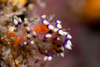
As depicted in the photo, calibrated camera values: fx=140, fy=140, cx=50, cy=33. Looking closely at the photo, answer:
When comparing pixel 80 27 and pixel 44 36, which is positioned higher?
pixel 80 27

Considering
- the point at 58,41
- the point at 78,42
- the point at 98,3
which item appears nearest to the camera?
the point at 58,41

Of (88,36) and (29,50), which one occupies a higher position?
(88,36)

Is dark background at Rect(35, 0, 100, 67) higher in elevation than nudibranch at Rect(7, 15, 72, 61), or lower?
higher

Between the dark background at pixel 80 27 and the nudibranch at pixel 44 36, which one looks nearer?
the nudibranch at pixel 44 36

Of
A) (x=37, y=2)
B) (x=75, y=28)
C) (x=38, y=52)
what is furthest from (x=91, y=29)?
(x=38, y=52)

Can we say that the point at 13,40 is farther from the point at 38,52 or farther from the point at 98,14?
the point at 98,14

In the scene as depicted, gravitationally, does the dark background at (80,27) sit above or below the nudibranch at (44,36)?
above

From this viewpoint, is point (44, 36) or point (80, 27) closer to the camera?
point (44, 36)

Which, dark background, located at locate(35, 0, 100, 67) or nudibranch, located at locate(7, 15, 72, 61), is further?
dark background, located at locate(35, 0, 100, 67)
